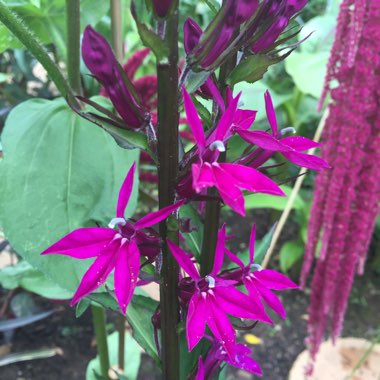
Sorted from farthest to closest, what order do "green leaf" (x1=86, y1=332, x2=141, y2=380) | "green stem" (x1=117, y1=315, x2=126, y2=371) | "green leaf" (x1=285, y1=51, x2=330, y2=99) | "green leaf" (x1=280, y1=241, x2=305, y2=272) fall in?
"green leaf" (x1=280, y1=241, x2=305, y2=272) → "green leaf" (x1=285, y1=51, x2=330, y2=99) → "green leaf" (x1=86, y1=332, x2=141, y2=380) → "green stem" (x1=117, y1=315, x2=126, y2=371)

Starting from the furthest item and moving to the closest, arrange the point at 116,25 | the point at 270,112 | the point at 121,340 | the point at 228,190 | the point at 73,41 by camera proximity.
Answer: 1. the point at 121,340
2. the point at 116,25
3. the point at 73,41
4. the point at 270,112
5. the point at 228,190

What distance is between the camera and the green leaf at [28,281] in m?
0.91

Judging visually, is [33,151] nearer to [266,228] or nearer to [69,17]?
[69,17]

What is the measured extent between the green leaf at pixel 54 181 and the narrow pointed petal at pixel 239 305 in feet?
0.73

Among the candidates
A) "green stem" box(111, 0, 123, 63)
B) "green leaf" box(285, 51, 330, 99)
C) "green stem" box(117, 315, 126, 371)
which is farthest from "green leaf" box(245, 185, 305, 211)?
"green stem" box(111, 0, 123, 63)

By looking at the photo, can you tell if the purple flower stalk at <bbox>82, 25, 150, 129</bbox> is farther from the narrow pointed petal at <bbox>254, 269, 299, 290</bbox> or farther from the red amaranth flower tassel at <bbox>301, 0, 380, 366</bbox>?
the red amaranth flower tassel at <bbox>301, 0, 380, 366</bbox>

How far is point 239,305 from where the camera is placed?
13.5 inches

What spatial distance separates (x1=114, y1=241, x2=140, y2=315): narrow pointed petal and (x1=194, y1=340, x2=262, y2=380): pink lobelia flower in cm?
13

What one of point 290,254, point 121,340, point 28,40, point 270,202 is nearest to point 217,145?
point 28,40

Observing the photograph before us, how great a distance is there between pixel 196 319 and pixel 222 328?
0.02m

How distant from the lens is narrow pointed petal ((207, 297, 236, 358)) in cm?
33

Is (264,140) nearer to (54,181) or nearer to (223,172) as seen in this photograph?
(223,172)

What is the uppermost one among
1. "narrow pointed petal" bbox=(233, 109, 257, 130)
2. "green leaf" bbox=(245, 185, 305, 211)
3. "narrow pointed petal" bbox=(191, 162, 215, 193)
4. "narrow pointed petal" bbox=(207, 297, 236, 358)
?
"narrow pointed petal" bbox=(233, 109, 257, 130)

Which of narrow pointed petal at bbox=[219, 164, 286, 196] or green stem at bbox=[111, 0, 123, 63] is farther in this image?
green stem at bbox=[111, 0, 123, 63]
